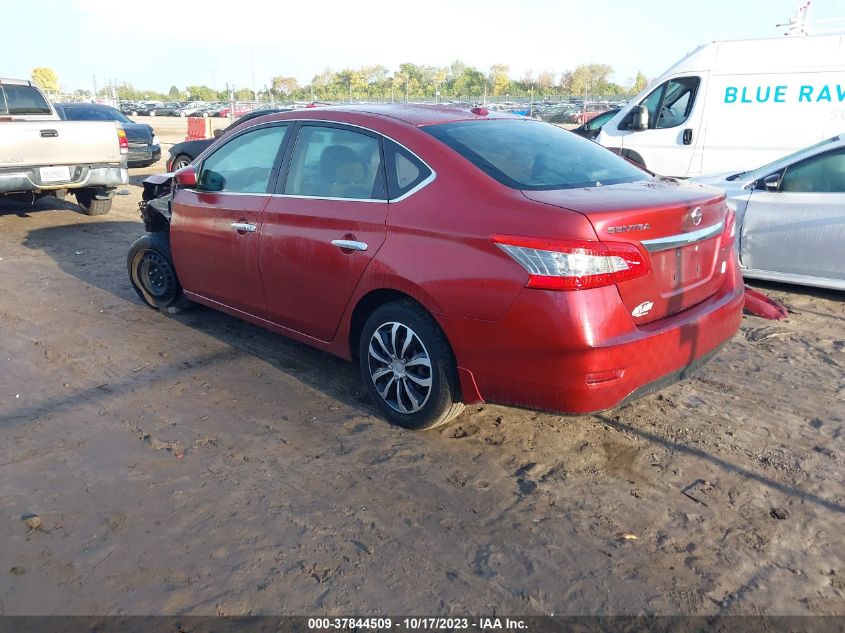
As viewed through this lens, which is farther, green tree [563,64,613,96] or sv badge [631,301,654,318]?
green tree [563,64,613,96]

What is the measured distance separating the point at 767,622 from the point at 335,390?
2.70 meters

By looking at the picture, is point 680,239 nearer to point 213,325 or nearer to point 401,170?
point 401,170

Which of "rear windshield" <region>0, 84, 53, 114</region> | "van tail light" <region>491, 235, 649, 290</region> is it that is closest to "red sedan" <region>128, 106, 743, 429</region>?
"van tail light" <region>491, 235, 649, 290</region>

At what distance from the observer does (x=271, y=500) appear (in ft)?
10.6

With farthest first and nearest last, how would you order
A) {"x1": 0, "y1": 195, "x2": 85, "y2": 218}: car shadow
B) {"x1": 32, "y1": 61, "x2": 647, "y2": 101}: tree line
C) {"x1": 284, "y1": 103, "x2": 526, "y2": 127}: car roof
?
{"x1": 32, "y1": 61, "x2": 647, "y2": 101}: tree line → {"x1": 0, "y1": 195, "x2": 85, "y2": 218}: car shadow → {"x1": 284, "y1": 103, "x2": 526, "y2": 127}: car roof

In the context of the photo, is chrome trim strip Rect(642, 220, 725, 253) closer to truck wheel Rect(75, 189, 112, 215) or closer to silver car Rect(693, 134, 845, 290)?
silver car Rect(693, 134, 845, 290)

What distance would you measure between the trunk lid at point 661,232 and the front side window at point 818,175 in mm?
2869

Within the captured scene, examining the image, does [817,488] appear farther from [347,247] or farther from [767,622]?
[347,247]

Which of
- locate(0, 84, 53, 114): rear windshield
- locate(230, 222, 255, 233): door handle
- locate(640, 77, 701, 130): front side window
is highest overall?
locate(640, 77, 701, 130): front side window

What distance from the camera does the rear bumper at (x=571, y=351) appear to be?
3080 mm

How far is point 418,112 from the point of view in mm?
4258

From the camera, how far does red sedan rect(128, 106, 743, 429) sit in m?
3.12

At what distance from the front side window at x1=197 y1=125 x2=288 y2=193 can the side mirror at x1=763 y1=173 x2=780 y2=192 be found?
14.2 feet

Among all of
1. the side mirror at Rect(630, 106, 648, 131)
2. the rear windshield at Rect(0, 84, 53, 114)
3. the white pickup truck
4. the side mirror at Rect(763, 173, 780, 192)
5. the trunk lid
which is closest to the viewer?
the trunk lid
